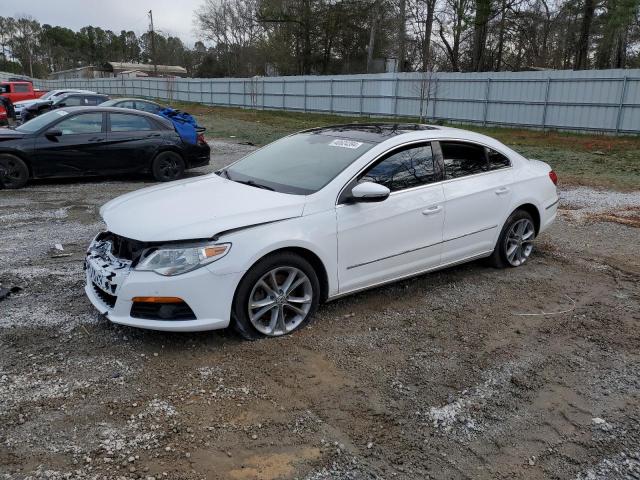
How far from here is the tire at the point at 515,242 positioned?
5.59 meters

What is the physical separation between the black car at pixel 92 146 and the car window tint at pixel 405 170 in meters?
6.91

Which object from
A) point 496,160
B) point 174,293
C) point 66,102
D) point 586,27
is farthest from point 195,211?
point 586,27

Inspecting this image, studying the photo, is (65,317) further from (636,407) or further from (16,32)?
(16,32)

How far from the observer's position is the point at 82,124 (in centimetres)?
973

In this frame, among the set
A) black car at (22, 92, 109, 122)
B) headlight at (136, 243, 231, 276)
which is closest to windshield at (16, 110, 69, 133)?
headlight at (136, 243, 231, 276)

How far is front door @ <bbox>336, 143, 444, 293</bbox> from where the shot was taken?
4273 millimetres

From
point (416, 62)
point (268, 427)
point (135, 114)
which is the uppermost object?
point (416, 62)

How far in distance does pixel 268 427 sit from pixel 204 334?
3.92 feet

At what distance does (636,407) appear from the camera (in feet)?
10.8

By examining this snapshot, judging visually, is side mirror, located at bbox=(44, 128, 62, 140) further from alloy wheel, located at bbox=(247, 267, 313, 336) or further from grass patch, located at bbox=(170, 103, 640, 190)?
grass patch, located at bbox=(170, 103, 640, 190)

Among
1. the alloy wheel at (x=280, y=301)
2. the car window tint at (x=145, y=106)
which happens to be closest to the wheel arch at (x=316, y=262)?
the alloy wheel at (x=280, y=301)

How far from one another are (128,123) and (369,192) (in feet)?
24.5

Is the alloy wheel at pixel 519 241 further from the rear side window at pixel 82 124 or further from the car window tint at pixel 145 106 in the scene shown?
the car window tint at pixel 145 106

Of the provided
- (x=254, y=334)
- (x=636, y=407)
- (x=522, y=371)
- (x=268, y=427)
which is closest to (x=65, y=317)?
(x=254, y=334)
